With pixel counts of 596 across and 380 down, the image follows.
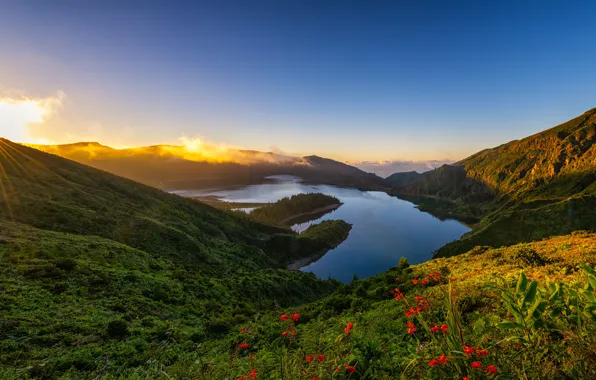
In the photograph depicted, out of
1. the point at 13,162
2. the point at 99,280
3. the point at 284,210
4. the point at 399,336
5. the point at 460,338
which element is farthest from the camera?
the point at 284,210

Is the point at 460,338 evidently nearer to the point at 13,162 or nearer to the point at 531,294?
the point at 531,294

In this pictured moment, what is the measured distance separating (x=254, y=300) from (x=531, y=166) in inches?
8665

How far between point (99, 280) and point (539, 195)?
176331mm

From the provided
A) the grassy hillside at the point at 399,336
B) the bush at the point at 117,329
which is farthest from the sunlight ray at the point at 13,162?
the bush at the point at 117,329

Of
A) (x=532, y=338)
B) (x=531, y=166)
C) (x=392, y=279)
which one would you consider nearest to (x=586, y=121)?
(x=531, y=166)

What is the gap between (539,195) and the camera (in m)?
131

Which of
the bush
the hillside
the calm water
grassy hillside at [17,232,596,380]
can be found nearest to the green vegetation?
the calm water

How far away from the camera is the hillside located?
13.1 metres

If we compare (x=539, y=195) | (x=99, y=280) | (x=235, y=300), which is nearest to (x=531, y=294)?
(x=99, y=280)

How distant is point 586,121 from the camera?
18050 cm

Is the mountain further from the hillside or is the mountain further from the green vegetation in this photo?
the green vegetation

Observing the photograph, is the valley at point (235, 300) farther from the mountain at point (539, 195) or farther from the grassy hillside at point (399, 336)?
the mountain at point (539, 195)

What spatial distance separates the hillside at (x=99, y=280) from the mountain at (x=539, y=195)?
46.2 metres

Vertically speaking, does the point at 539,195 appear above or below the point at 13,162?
below
